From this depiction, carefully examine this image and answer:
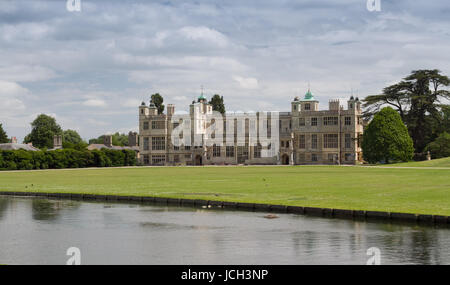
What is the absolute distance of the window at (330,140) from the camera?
9344cm

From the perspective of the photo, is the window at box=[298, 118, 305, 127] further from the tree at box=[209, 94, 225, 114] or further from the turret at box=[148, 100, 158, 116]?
the turret at box=[148, 100, 158, 116]

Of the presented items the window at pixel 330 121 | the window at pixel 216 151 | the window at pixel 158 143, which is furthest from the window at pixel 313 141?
the window at pixel 158 143

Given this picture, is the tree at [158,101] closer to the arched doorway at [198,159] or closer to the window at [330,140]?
the arched doorway at [198,159]

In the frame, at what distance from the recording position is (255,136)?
100125mm

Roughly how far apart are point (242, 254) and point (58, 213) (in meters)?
10.6

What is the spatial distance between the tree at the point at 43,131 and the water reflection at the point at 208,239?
10102cm

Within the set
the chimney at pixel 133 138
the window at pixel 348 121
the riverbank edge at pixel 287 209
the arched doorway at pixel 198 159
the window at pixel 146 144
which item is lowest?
the riverbank edge at pixel 287 209

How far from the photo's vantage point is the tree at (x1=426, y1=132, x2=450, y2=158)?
74.8 meters

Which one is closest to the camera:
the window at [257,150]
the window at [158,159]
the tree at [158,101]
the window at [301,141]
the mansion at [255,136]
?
the mansion at [255,136]

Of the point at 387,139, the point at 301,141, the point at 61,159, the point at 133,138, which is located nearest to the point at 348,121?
the point at 301,141

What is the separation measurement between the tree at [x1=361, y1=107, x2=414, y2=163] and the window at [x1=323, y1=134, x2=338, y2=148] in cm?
1827

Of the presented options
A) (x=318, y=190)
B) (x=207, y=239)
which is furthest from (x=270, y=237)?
(x=318, y=190)

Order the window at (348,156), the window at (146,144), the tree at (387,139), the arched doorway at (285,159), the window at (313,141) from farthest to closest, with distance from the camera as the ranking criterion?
the window at (146,144) → the arched doorway at (285,159) → the window at (313,141) → the window at (348,156) → the tree at (387,139)
